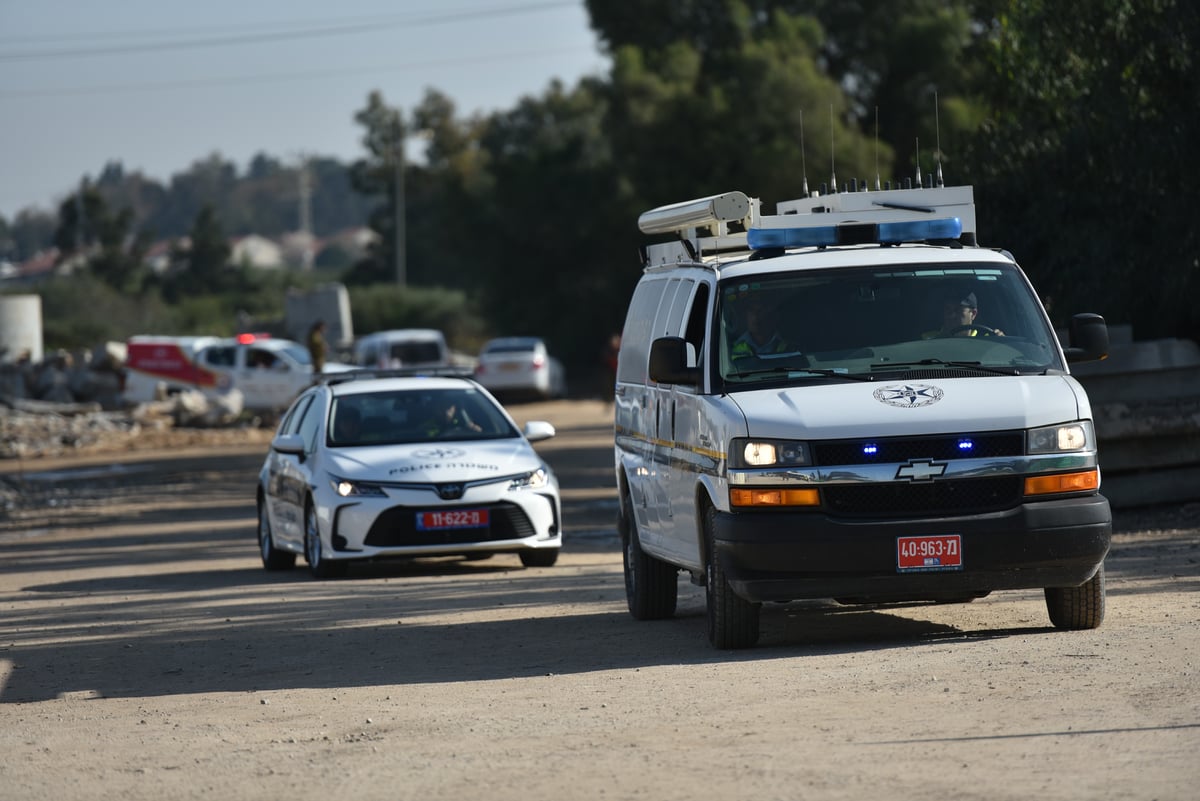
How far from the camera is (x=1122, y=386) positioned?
16.5 m

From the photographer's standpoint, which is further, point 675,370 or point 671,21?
point 671,21

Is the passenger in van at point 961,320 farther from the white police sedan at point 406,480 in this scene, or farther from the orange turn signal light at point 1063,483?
the white police sedan at point 406,480

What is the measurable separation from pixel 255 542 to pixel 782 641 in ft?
37.1

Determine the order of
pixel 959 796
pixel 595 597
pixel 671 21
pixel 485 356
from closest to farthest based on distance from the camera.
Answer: pixel 959 796
pixel 595 597
pixel 485 356
pixel 671 21

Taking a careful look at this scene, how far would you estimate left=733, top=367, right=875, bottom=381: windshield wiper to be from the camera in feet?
31.3

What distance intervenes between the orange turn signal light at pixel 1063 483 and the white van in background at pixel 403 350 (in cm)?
3715

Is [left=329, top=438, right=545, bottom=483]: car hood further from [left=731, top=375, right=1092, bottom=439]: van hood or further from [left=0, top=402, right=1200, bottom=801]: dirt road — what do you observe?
[left=731, top=375, right=1092, bottom=439]: van hood

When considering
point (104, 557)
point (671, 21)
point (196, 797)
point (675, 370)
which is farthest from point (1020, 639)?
point (671, 21)

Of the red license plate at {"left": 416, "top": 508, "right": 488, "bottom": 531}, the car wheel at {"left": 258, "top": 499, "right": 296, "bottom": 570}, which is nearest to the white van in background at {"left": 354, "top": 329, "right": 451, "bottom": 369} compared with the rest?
the car wheel at {"left": 258, "top": 499, "right": 296, "bottom": 570}

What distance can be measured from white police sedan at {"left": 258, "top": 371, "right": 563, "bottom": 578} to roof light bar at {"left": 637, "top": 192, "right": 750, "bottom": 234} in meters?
3.82

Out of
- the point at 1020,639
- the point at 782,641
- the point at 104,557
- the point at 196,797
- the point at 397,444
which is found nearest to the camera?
the point at 196,797

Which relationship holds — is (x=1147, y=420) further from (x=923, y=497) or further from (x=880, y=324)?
(x=923, y=497)

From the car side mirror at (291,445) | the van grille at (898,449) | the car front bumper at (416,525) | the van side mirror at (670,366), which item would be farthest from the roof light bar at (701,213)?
the car side mirror at (291,445)

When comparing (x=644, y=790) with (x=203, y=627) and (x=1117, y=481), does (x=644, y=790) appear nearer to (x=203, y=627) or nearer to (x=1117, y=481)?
(x=203, y=627)
